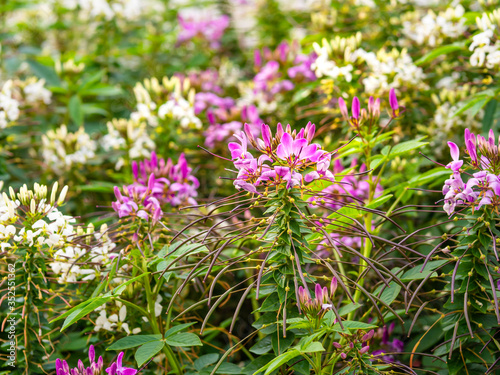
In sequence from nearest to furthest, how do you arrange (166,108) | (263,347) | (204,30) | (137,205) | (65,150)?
(263,347), (137,205), (166,108), (65,150), (204,30)

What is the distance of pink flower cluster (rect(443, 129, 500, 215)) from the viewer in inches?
42.3

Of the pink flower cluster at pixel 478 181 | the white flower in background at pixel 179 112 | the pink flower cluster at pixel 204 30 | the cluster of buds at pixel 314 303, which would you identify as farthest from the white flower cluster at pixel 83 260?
the pink flower cluster at pixel 204 30

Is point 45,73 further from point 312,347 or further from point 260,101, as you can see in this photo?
point 312,347

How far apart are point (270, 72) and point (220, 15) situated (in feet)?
4.40

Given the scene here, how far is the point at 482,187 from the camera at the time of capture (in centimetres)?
109

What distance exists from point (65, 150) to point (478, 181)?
1911 millimetres

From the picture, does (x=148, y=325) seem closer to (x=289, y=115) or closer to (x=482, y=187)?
(x=482, y=187)

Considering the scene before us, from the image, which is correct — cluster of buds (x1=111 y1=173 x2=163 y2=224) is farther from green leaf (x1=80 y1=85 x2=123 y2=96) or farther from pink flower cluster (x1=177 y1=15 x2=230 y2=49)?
pink flower cluster (x1=177 y1=15 x2=230 y2=49)

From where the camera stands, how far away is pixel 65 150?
221cm

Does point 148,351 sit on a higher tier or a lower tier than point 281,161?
→ lower

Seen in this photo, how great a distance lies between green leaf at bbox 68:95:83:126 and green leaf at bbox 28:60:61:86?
22 cm

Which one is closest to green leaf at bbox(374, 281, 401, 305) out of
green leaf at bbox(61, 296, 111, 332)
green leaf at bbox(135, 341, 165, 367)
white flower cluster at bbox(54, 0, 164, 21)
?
green leaf at bbox(135, 341, 165, 367)

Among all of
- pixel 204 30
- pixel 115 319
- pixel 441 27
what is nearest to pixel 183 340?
pixel 115 319

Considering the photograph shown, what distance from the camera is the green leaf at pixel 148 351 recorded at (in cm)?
104
